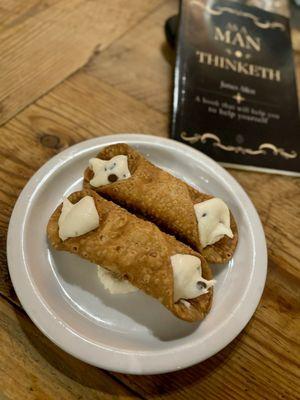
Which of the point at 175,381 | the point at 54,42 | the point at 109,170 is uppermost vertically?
the point at 54,42

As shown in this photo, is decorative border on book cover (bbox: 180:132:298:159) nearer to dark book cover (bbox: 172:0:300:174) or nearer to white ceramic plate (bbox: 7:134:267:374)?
dark book cover (bbox: 172:0:300:174)

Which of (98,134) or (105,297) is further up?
(98,134)

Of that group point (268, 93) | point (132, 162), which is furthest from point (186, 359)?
point (268, 93)

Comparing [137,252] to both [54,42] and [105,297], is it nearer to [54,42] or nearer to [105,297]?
[105,297]

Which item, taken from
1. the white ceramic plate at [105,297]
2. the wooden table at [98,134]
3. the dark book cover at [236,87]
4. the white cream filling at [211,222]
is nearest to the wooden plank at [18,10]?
the wooden table at [98,134]

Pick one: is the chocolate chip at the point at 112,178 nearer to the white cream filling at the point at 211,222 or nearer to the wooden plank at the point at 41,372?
the white cream filling at the point at 211,222

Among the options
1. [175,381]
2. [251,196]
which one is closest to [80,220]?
[175,381]
